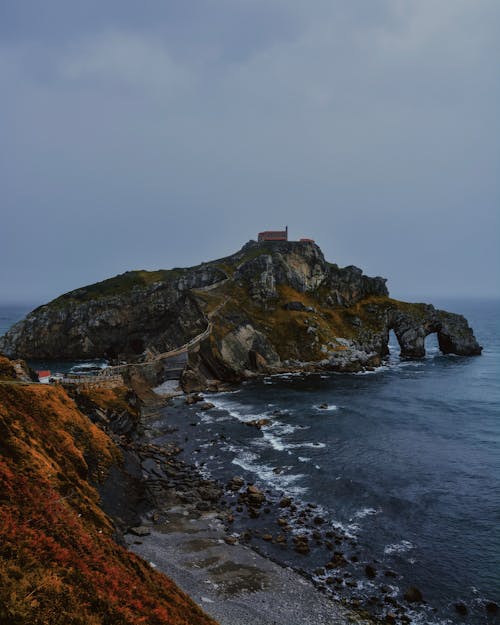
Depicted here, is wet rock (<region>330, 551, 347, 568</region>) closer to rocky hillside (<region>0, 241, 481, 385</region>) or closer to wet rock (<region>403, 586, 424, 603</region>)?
wet rock (<region>403, 586, 424, 603</region>)

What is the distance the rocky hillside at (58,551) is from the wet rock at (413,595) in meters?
15.6

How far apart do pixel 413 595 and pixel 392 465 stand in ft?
71.4

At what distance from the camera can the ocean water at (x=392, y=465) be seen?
31156 millimetres

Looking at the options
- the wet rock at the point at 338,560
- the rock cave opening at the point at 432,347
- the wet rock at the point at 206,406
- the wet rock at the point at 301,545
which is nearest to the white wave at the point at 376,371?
the rock cave opening at the point at 432,347

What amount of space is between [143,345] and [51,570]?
108 meters

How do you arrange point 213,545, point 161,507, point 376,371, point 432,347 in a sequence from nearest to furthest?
point 213,545
point 161,507
point 376,371
point 432,347

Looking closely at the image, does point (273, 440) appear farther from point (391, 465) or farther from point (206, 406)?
point (206, 406)

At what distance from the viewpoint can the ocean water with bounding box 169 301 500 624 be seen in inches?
1227

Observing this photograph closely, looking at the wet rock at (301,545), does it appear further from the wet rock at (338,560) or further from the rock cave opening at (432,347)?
the rock cave opening at (432,347)

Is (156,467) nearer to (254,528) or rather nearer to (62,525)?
(254,528)

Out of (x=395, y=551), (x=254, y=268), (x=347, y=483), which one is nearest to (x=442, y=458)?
(x=347, y=483)

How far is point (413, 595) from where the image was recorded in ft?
91.4

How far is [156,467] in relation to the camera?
46969mm

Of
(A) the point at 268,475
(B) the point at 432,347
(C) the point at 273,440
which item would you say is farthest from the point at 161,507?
(B) the point at 432,347
